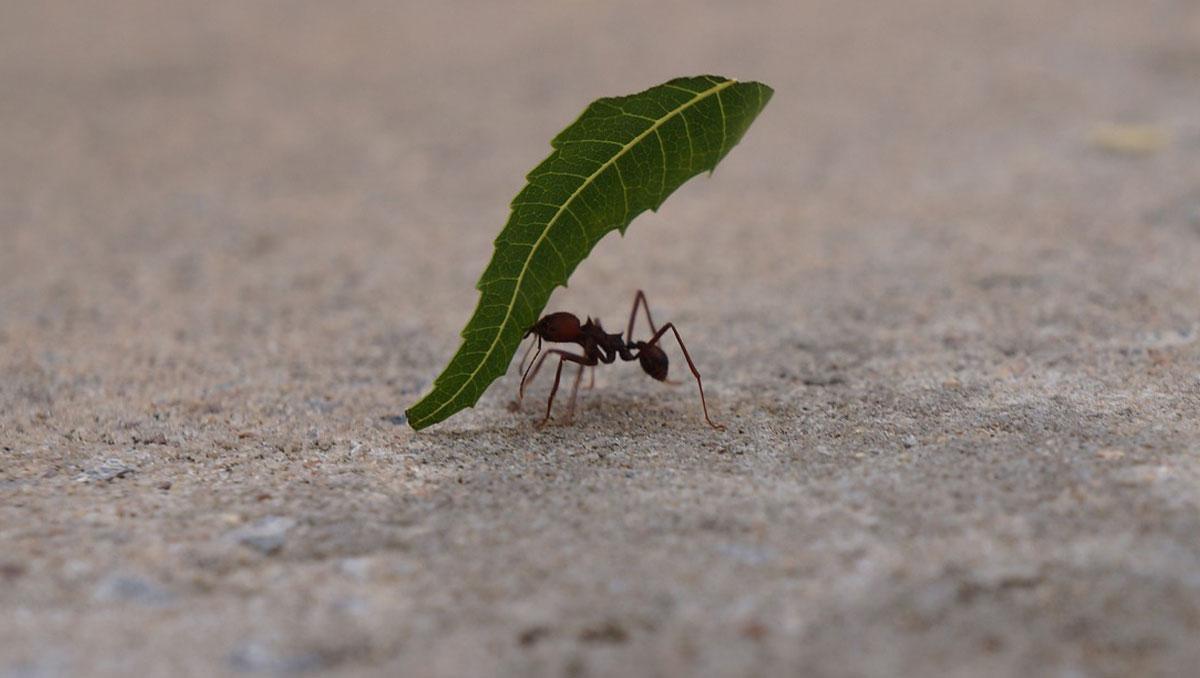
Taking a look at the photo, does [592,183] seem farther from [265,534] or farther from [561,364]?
[265,534]

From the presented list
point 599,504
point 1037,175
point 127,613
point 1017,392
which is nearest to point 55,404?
point 127,613

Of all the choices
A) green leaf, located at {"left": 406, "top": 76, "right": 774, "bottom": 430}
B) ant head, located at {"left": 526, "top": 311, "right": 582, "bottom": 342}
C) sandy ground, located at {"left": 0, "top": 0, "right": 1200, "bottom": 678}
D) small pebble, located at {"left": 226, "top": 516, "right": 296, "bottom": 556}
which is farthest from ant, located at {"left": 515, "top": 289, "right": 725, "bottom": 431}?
small pebble, located at {"left": 226, "top": 516, "right": 296, "bottom": 556}

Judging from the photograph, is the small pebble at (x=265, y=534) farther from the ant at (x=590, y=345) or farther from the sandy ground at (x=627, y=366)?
the ant at (x=590, y=345)

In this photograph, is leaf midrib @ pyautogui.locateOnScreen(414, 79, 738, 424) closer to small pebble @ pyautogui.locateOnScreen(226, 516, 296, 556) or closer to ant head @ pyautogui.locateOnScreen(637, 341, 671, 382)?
ant head @ pyautogui.locateOnScreen(637, 341, 671, 382)

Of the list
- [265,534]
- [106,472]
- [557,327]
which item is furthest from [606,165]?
[106,472]

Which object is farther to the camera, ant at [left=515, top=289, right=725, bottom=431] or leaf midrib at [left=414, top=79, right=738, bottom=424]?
ant at [left=515, top=289, right=725, bottom=431]

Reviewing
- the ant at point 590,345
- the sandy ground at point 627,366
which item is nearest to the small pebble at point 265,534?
the sandy ground at point 627,366

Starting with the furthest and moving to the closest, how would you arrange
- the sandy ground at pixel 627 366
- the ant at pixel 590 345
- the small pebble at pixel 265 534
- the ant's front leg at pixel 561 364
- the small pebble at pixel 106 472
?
the ant at pixel 590 345 → the ant's front leg at pixel 561 364 → the small pebble at pixel 106 472 → the small pebble at pixel 265 534 → the sandy ground at pixel 627 366
